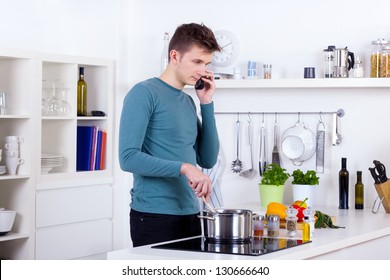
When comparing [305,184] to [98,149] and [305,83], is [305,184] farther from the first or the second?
[98,149]

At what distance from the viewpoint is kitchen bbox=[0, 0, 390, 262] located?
4281 mm

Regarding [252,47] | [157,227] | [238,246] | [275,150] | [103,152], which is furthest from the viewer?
[103,152]

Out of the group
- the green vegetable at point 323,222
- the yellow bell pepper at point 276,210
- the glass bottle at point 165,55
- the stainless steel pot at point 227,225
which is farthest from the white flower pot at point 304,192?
the stainless steel pot at point 227,225

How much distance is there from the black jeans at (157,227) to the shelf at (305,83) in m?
1.56

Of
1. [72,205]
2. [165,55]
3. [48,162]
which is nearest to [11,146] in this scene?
[48,162]

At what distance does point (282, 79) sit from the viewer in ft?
14.1

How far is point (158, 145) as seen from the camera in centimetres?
293

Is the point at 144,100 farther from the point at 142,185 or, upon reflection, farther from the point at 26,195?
the point at 26,195

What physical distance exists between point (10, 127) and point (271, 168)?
153 centimetres

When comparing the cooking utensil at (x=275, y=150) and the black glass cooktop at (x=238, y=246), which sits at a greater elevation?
the cooking utensil at (x=275, y=150)

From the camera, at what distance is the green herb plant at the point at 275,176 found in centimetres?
419

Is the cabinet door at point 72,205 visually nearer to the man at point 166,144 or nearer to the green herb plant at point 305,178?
the green herb plant at point 305,178

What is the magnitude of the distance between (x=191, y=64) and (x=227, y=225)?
0.67 meters
